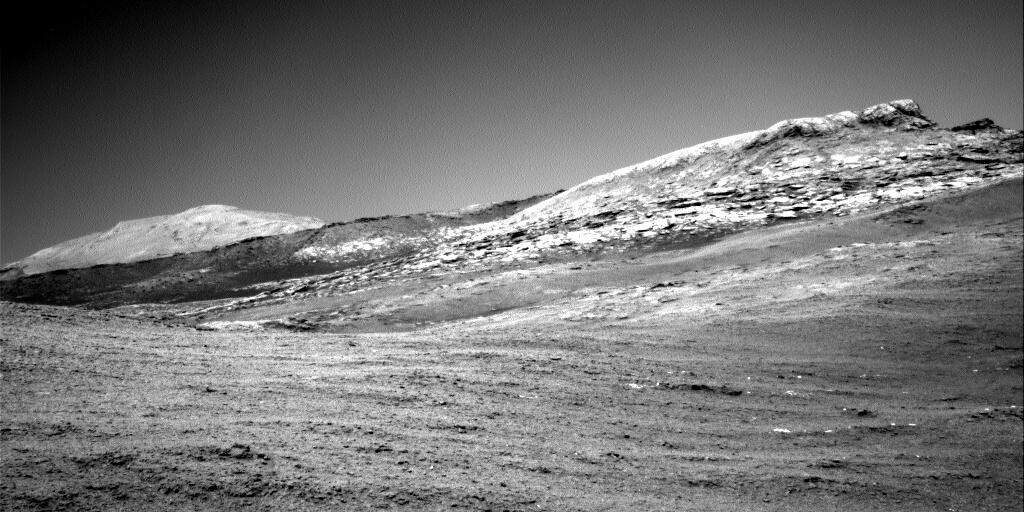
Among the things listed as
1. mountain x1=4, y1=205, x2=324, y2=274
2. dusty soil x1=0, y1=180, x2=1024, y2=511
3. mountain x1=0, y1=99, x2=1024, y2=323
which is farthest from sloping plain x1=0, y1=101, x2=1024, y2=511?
mountain x1=4, y1=205, x2=324, y2=274

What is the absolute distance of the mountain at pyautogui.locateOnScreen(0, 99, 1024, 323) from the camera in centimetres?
2972

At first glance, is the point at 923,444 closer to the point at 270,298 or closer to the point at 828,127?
the point at 270,298

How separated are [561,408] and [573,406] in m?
0.23

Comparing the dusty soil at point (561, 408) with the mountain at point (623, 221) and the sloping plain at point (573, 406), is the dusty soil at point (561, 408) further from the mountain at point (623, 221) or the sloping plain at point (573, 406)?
the mountain at point (623, 221)

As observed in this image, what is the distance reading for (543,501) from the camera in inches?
277

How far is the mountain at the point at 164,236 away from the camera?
6425 cm

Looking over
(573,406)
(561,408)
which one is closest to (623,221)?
(573,406)

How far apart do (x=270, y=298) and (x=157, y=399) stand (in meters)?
27.3

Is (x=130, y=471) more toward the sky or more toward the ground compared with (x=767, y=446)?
more toward the sky

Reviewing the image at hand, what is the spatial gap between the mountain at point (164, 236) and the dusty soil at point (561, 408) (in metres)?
53.2

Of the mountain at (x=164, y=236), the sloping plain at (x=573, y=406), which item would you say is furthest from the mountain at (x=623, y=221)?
the sloping plain at (x=573, y=406)

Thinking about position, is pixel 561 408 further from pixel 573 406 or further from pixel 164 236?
pixel 164 236

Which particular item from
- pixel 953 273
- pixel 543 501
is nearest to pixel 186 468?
pixel 543 501

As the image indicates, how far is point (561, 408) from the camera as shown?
10039 mm
